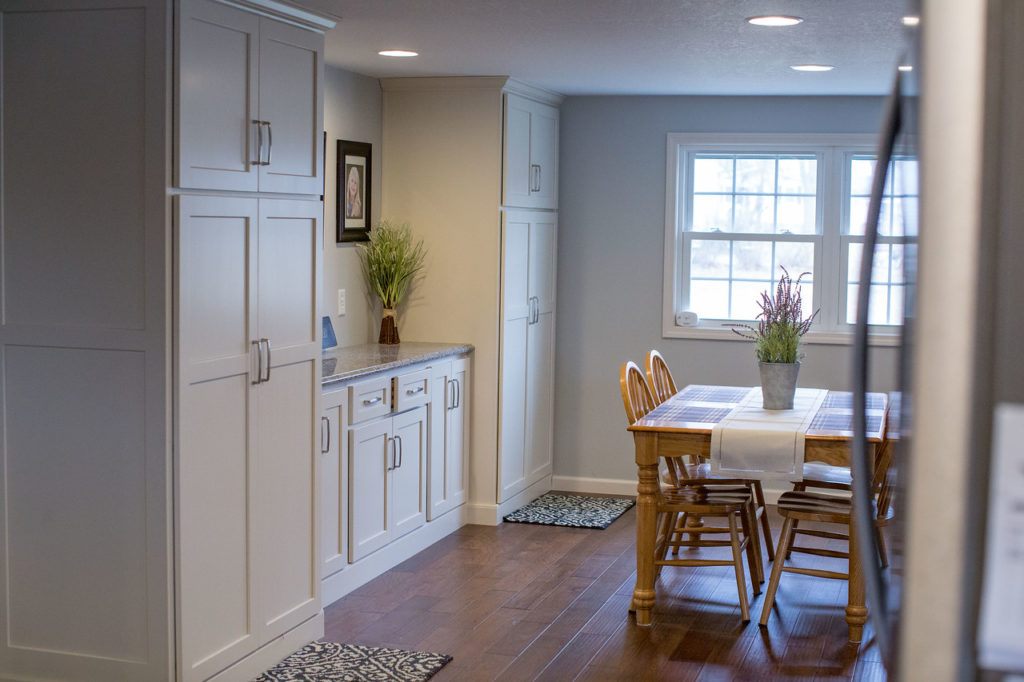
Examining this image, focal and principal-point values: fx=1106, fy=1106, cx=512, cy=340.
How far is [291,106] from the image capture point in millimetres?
3635

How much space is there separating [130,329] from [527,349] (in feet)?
10.2

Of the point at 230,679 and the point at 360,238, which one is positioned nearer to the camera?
the point at 230,679

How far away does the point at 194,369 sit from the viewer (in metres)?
3.16

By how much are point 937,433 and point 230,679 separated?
3024 millimetres

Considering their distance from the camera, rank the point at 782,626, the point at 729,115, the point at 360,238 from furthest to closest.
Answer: the point at 729,115 → the point at 360,238 → the point at 782,626

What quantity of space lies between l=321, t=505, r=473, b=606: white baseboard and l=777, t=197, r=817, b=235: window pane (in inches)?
95.6

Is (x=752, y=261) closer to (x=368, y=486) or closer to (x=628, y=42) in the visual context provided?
(x=628, y=42)

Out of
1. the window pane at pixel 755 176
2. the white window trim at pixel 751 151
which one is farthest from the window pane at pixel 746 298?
the window pane at pixel 755 176

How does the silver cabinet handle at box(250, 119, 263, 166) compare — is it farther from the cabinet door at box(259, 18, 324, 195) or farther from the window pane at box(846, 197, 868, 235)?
the window pane at box(846, 197, 868, 235)

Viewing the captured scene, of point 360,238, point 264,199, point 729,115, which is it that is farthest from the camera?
point 729,115

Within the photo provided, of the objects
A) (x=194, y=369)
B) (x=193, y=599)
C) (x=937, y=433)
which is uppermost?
(x=937, y=433)

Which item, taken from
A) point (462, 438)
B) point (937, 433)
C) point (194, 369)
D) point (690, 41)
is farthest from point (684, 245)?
point (937, 433)

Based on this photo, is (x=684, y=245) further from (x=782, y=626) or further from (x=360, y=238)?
(x=782, y=626)

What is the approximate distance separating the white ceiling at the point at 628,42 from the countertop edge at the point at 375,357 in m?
1.30
